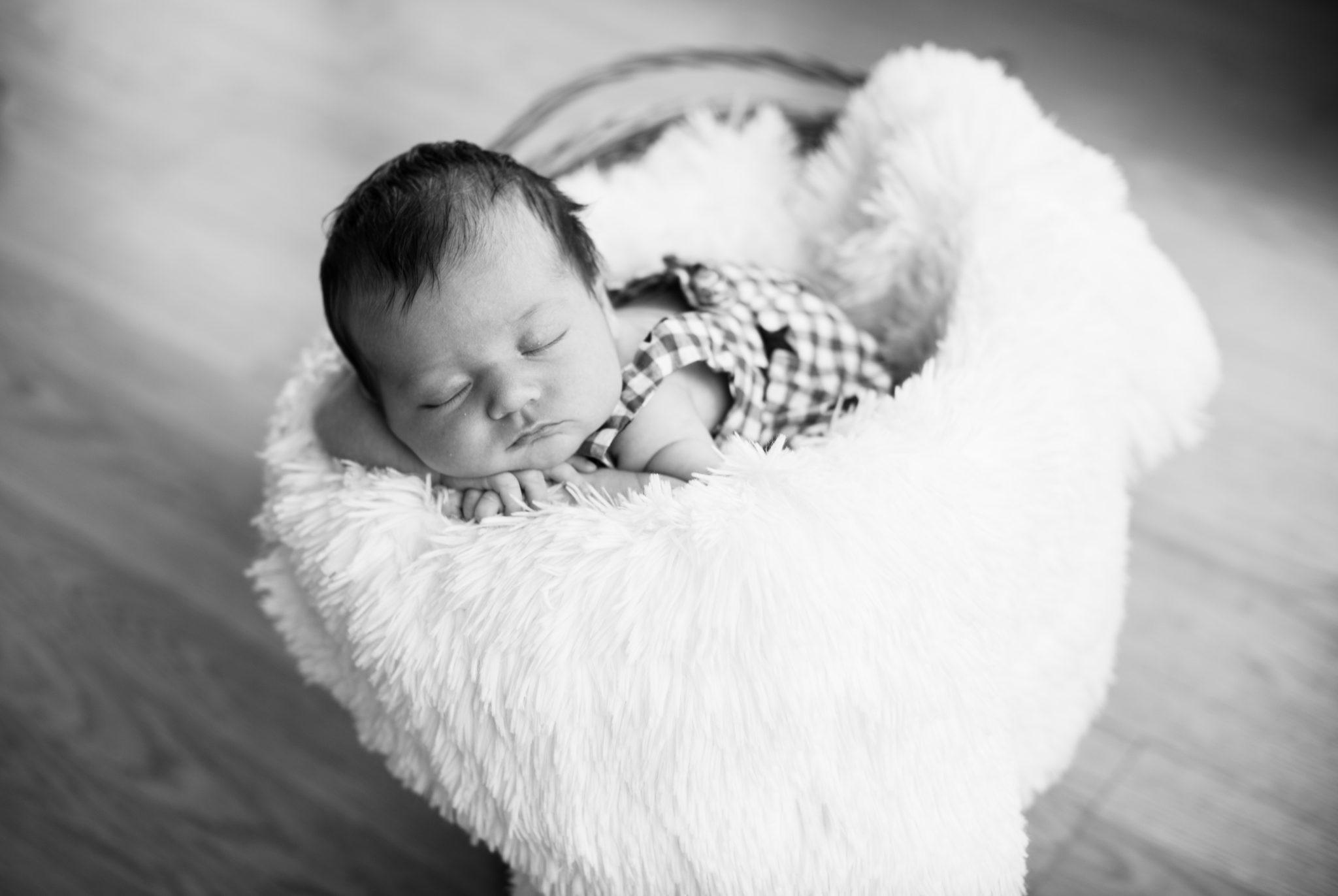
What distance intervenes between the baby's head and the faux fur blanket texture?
70mm

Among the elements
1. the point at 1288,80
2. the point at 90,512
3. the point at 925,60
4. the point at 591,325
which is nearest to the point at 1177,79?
the point at 1288,80

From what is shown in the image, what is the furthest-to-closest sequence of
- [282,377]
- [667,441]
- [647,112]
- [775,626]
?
[282,377] → [647,112] → [667,441] → [775,626]

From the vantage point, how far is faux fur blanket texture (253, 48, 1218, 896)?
2.11ft

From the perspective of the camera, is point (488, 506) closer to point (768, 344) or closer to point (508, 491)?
point (508, 491)

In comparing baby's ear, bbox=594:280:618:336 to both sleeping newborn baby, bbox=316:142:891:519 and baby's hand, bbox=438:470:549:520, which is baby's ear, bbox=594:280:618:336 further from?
baby's hand, bbox=438:470:549:520

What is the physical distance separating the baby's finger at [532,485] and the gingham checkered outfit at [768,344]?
0.13m

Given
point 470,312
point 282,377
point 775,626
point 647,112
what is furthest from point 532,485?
point 282,377

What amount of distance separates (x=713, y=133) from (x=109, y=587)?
2.71 feet

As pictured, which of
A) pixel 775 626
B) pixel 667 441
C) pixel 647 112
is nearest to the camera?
pixel 775 626

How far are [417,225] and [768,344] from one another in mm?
361

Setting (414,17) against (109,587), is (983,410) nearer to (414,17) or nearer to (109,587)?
(109,587)

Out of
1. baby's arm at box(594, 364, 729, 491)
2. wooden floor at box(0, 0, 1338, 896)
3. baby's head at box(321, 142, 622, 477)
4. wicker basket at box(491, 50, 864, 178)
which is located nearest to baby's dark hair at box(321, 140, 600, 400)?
baby's head at box(321, 142, 622, 477)

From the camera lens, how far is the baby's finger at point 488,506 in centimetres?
78

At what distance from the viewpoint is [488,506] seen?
2.58ft
